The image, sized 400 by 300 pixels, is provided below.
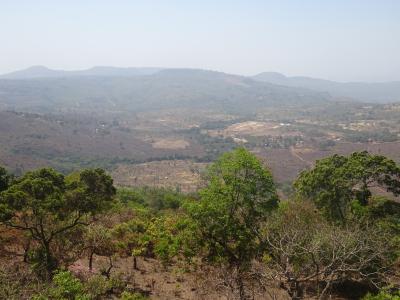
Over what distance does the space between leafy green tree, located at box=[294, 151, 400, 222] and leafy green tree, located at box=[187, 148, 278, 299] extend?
7.35 meters

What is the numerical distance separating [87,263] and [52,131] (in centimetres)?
13615

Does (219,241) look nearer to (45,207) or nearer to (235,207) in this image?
(235,207)

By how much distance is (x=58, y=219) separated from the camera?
53.9ft

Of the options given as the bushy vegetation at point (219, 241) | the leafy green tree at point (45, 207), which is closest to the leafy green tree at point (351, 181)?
the bushy vegetation at point (219, 241)

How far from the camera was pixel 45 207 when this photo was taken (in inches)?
587

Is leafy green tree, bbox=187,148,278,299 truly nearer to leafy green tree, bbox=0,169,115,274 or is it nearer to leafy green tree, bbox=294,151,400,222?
leafy green tree, bbox=0,169,115,274

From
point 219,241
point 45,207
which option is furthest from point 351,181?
point 45,207

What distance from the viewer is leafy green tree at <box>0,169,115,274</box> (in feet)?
48.3

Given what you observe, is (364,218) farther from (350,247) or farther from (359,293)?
(350,247)

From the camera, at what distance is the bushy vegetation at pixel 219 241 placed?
561 inches

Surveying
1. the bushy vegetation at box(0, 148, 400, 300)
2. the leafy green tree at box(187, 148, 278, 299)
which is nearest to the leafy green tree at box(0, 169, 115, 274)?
the bushy vegetation at box(0, 148, 400, 300)

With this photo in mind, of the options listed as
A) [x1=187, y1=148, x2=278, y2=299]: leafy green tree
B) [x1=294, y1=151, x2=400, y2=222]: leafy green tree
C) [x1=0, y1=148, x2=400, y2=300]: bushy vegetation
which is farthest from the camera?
[x1=294, y1=151, x2=400, y2=222]: leafy green tree

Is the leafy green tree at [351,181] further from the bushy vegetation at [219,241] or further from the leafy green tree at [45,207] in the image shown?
the leafy green tree at [45,207]

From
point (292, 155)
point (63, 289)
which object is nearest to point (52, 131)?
point (292, 155)
